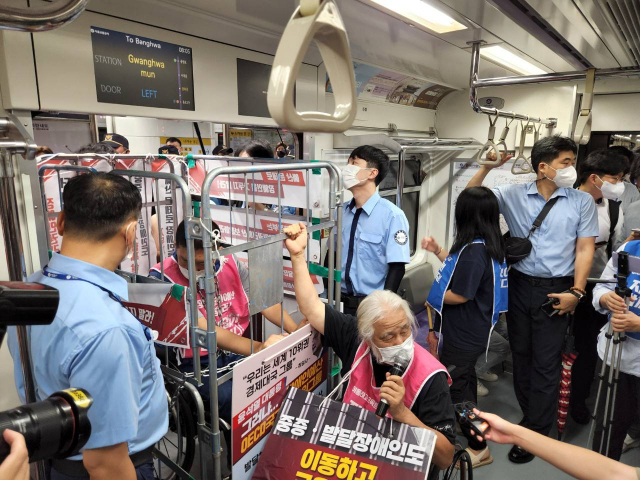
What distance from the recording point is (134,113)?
2.31 meters

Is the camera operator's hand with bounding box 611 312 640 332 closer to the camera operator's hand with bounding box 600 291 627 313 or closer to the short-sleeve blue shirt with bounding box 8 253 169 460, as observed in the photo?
the camera operator's hand with bounding box 600 291 627 313

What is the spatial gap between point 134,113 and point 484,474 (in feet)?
10.5

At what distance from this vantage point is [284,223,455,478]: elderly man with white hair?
1.71 metres

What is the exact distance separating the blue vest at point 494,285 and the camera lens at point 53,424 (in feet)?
7.53

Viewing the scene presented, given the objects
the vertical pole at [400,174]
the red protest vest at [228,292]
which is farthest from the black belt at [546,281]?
the red protest vest at [228,292]

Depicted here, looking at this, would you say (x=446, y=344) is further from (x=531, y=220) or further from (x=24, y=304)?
(x=24, y=304)

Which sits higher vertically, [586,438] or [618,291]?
[618,291]

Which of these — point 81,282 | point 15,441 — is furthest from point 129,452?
point 15,441

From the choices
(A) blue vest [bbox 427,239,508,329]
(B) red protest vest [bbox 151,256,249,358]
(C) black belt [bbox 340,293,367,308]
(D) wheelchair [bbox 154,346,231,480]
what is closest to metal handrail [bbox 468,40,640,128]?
(A) blue vest [bbox 427,239,508,329]

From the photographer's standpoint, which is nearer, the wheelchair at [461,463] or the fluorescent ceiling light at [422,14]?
the wheelchair at [461,463]

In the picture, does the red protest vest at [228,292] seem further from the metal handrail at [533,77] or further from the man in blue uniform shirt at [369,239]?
the metal handrail at [533,77]

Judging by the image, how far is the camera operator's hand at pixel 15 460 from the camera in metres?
0.77

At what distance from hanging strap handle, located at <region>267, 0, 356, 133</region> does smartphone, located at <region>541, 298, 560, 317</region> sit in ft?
8.22

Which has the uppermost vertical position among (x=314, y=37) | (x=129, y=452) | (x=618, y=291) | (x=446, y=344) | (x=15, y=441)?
(x=314, y=37)
